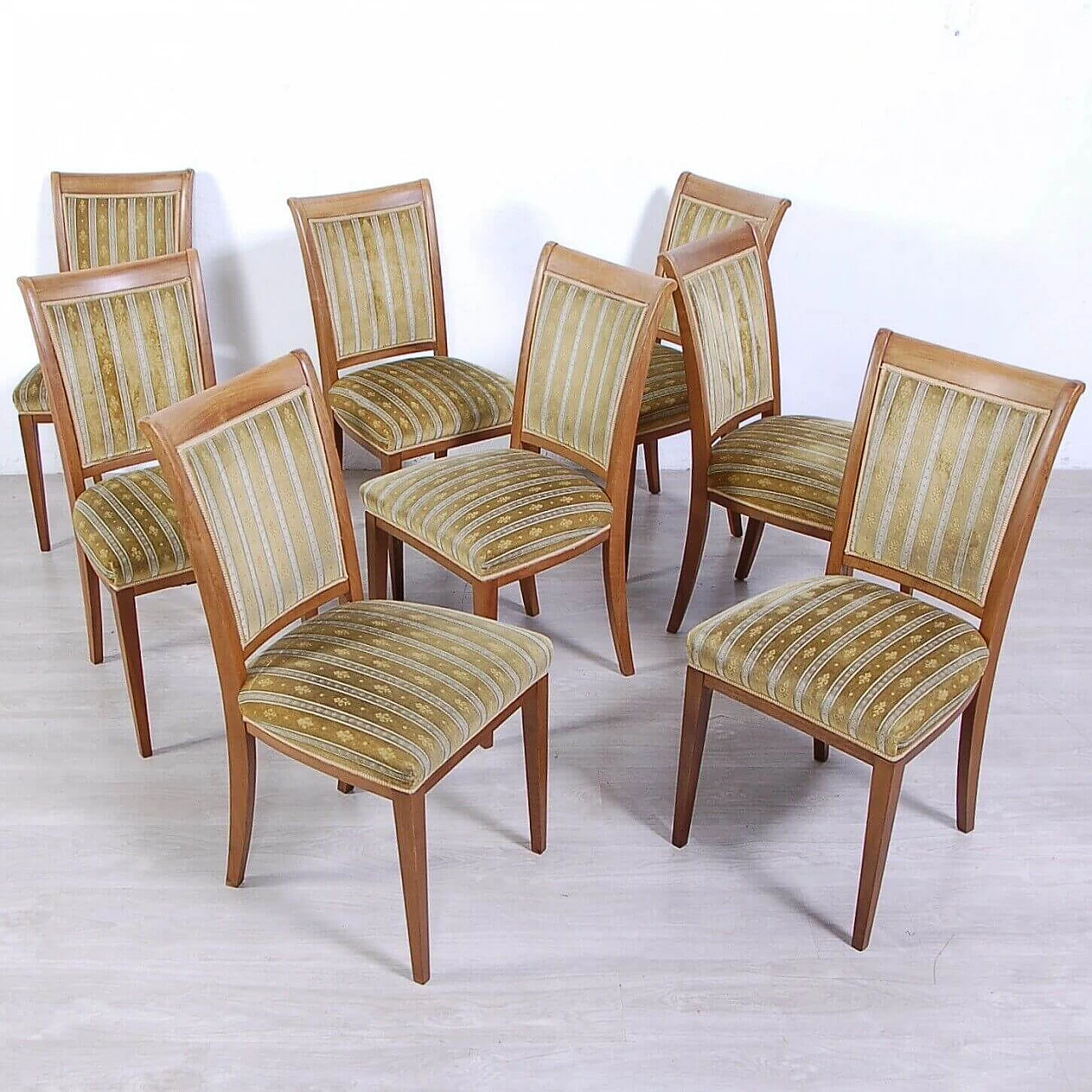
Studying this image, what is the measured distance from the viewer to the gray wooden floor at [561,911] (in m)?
1.87

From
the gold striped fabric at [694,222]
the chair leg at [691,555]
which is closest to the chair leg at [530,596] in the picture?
the chair leg at [691,555]

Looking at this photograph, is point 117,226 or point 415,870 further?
point 117,226

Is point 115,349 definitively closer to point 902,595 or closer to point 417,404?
point 417,404

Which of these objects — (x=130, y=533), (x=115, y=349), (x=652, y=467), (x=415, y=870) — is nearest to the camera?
(x=415, y=870)

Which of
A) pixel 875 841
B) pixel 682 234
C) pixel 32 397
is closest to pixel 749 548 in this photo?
pixel 682 234

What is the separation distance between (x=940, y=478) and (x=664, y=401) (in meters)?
0.94

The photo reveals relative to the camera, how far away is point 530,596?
2.92 meters

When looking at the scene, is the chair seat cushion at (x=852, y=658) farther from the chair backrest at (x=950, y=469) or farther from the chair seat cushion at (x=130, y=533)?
the chair seat cushion at (x=130, y=533)

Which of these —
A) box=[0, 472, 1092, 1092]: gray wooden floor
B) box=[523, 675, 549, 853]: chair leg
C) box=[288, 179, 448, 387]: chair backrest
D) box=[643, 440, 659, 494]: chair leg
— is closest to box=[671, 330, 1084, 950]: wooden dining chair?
box=[0, 472, 1092, 1092]: gray wooden floor

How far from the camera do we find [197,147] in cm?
324

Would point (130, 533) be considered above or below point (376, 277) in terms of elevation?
below

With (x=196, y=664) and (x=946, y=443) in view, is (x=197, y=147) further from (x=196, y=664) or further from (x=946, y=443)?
(x=946, y=443)

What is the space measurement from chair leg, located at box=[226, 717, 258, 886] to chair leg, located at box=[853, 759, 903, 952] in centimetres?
98

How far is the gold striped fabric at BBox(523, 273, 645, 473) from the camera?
8.20 feet
